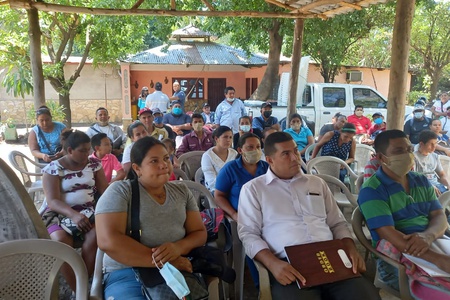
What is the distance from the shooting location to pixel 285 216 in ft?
8.32

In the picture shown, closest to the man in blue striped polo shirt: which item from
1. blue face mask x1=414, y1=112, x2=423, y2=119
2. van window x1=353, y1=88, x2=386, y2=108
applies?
blue face mask x1=414, y1=112, x2=423, y2=119

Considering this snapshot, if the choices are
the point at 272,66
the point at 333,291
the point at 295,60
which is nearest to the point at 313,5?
the point at 295,60

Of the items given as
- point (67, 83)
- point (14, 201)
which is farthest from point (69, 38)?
point (14, 201)

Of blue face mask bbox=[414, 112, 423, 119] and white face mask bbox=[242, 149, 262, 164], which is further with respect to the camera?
blue face mask bbox=[414, 112, 423, 119]

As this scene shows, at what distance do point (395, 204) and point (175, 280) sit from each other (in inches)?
61.7

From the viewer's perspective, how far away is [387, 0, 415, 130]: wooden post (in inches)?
162

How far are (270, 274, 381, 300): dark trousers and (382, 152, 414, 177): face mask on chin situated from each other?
0.82 m

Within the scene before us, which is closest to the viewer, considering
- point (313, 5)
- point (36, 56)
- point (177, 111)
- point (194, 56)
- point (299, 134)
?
point (313, 5)

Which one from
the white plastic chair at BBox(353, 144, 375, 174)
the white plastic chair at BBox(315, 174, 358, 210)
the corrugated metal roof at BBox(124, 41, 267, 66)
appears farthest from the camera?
the corrugated metal roof at BBox(124, 41, 267, 66)

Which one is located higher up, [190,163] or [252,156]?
[252,156]

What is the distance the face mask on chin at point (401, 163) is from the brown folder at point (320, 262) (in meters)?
0.73

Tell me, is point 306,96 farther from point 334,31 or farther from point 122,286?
point 122,286

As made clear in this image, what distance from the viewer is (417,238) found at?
93.4 inches

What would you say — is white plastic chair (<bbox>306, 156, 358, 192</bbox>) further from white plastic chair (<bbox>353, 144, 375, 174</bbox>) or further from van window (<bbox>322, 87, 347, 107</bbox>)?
van window (<bbox>322, 87, 347, 107</bbox>)
